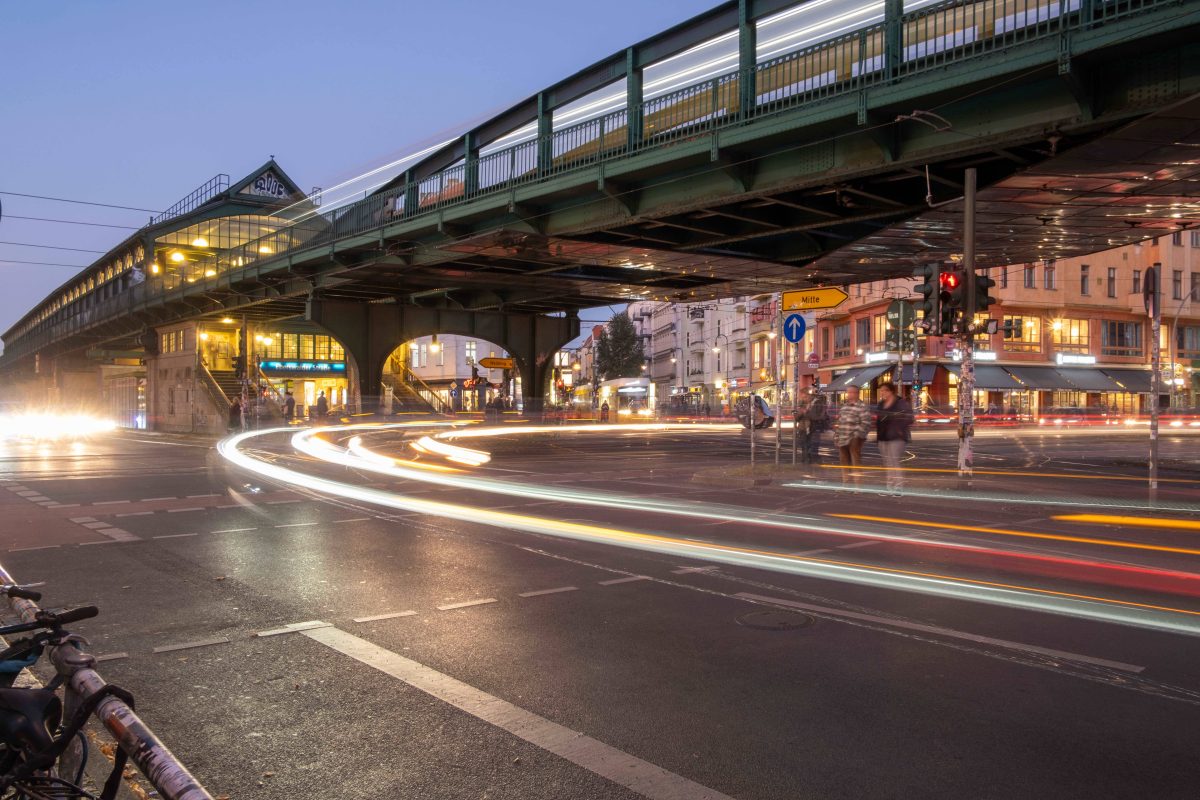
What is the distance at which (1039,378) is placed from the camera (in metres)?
51.9

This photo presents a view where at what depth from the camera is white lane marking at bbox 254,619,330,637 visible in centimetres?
616

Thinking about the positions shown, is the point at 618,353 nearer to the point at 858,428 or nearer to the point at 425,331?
the point at 425,331

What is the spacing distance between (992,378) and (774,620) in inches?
1943

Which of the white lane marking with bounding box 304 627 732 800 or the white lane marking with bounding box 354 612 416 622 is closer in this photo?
the white lane marking with bounding box 304 627 732 800

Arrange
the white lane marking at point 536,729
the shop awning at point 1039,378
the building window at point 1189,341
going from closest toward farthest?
the white lane marking at point 536,729 < the shop awning at point 1039,378 < the building window at point 1189,341

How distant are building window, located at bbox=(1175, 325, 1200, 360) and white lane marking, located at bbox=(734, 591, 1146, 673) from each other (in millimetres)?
62668

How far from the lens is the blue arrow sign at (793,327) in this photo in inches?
709

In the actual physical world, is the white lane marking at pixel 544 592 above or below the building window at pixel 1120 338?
below

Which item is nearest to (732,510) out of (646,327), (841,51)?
(841,51)

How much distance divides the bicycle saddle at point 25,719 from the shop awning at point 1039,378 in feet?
180

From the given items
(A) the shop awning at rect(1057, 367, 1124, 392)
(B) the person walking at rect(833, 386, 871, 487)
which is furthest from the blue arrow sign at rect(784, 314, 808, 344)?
(A) the shop awning at rect(1057, 367, 1124, 392)

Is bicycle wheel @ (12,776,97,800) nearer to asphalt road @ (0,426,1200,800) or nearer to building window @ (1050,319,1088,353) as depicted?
asphalt road @ (0,426,1200,800)

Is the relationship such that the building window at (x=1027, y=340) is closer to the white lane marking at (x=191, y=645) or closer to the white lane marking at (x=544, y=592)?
Result: the white lane marking at (x=544, y=592)

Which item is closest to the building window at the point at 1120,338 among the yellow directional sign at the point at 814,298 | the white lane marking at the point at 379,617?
the yellow directional sign at the point at 814,298
